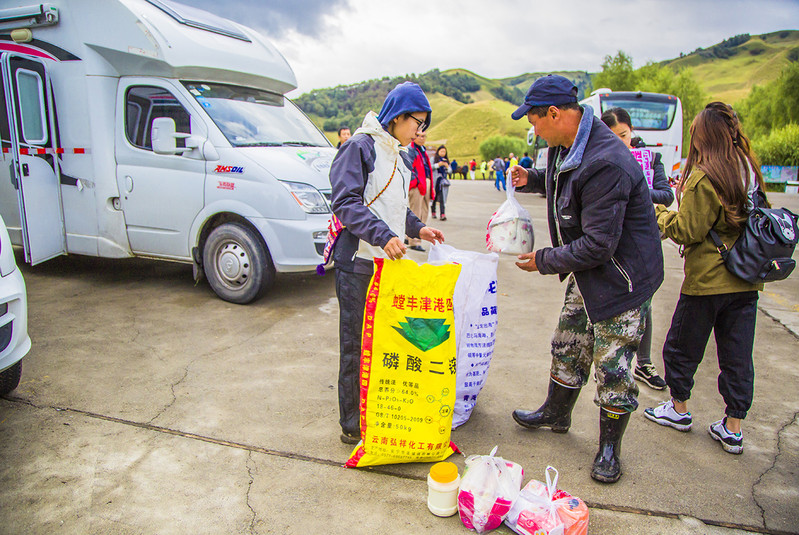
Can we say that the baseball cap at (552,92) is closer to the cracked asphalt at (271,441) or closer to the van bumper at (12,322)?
the cracked asphalt at (271,441)

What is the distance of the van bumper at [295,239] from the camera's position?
15.9ft

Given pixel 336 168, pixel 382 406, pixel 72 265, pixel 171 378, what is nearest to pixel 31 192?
pixel 72 265

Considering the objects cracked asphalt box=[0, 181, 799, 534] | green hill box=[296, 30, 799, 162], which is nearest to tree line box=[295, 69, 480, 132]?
green hill box=[296, 30, 799, 162]

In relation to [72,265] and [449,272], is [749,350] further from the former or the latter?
[72,265]

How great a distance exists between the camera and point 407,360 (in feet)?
8.35

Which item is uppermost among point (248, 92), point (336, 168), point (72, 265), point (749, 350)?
point (248, 92)

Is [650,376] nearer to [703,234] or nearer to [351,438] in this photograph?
[703,234]

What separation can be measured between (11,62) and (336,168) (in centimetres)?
453

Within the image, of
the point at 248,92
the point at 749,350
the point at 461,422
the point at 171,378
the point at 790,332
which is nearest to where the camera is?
the point at 749,350

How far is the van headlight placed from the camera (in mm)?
4859

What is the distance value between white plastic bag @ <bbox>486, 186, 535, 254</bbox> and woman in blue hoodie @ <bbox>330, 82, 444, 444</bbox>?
34cm

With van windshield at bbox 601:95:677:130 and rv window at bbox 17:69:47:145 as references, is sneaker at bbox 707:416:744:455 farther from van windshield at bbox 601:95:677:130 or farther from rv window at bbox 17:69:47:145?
van windshield at bbox 601:95:677:130

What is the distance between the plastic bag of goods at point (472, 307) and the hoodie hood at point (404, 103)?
0.73 meters

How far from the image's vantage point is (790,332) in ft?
15.6
